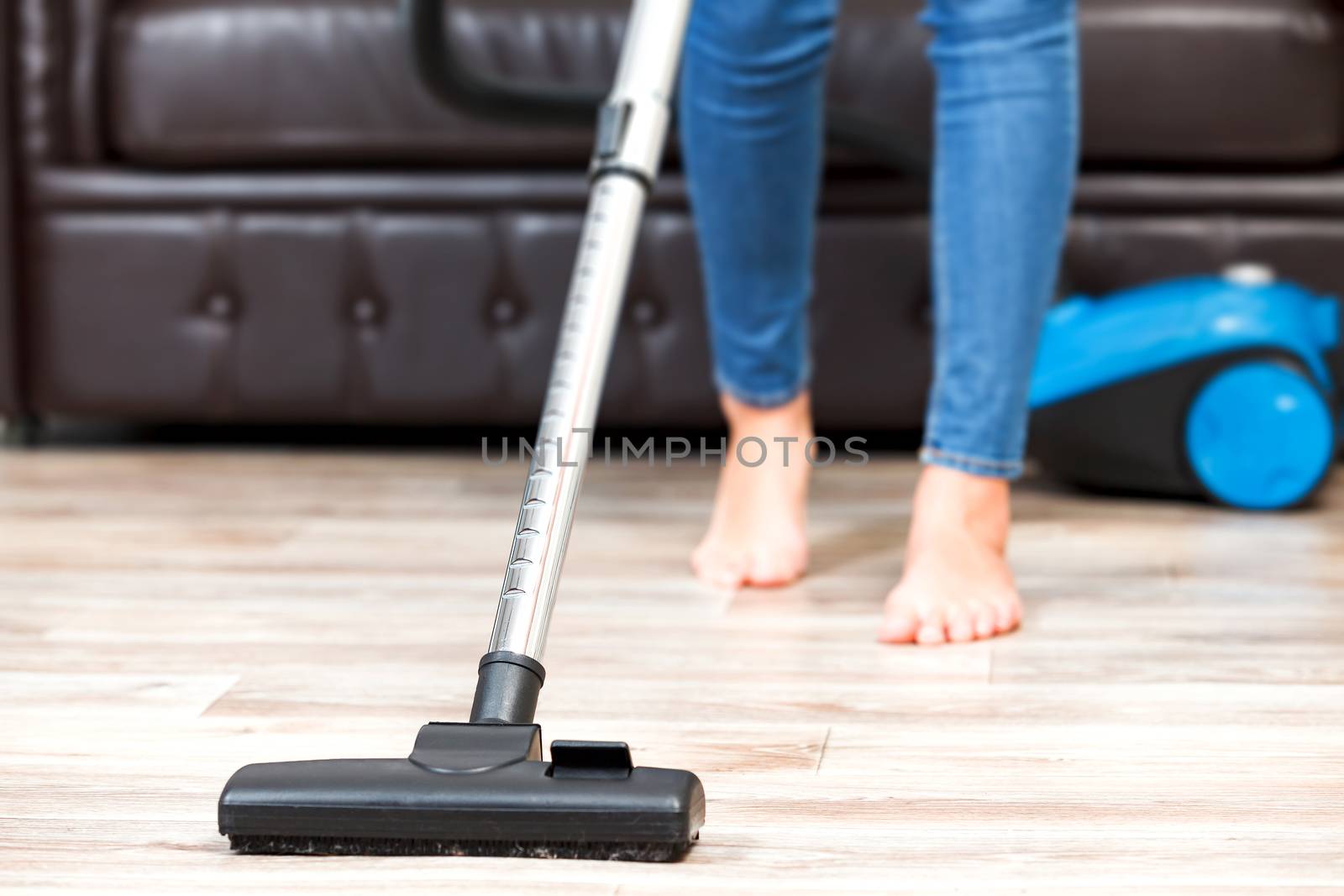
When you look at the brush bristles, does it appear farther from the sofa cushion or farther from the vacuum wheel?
the sofa cushion

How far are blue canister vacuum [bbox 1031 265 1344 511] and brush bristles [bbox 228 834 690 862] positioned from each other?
0.77 m

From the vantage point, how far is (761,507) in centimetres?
102

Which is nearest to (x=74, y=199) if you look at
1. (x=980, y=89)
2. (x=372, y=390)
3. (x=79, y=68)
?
(x=79, y=68)

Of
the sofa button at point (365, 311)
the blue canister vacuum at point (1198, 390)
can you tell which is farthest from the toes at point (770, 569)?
the sofa button at point (365, 311)

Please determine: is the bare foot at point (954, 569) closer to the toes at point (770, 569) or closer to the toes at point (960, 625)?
the toes at point (960, 625)

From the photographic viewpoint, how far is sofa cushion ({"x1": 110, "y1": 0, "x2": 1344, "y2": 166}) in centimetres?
133

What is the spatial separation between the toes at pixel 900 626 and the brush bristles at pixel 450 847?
1.06 ft

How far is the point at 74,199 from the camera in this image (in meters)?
1.43

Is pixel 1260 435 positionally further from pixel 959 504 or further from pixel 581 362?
pixel 581 362

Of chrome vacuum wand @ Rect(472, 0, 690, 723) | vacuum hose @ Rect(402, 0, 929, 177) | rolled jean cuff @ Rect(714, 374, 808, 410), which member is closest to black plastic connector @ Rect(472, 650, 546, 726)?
chrome vacuum wand @ Rect(472, 0, 690, 723)

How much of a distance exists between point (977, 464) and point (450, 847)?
1.50 ft

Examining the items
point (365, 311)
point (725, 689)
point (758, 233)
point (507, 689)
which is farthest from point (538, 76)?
point (507, 689)

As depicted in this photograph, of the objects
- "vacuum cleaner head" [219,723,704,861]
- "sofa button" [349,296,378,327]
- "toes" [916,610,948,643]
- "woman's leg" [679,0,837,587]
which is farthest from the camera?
"sofa button" [349,296,378,327]

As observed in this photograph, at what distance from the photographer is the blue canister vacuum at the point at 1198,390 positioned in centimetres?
116
